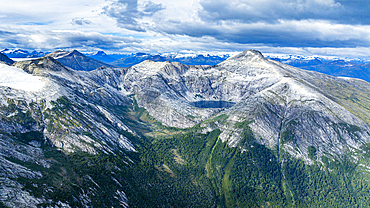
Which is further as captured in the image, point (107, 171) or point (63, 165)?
point (107, 171)

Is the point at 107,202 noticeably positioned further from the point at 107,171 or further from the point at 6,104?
the point at 6,104

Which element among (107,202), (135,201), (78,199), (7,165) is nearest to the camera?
(7,165)

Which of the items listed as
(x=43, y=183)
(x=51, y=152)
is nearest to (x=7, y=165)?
(x=43, y=183)

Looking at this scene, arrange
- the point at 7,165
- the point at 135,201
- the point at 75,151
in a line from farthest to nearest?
the point at 75,151 → the point at 135,201 → the point at 7,165

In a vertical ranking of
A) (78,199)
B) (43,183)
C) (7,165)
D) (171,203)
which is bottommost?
(171,203)

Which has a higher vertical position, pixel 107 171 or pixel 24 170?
pixel 24 170

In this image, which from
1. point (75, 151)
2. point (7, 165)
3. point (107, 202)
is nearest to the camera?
point (7, 165)

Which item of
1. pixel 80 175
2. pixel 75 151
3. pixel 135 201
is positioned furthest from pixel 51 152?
pixel 135 201

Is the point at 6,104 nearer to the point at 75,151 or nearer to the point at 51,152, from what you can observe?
the point at 51,152

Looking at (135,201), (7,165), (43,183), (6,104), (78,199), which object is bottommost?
(135,201)
